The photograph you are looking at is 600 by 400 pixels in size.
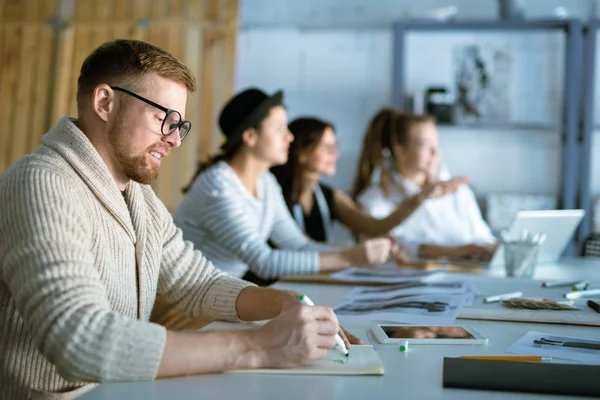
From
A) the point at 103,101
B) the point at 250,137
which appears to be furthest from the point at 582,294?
the point at 250,137

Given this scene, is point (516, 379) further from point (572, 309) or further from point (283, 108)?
point (283, 108)

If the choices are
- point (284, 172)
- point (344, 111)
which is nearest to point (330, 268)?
point (284, 172)

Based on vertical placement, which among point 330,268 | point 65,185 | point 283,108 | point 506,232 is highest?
point 283,108

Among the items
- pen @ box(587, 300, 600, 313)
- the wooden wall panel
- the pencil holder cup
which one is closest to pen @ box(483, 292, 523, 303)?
pen @ box(587, 300, 600, 313)

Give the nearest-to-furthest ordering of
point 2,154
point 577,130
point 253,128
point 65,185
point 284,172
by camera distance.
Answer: point 65,185, point 253,128, point 284,172, point 577,130, point 2,154

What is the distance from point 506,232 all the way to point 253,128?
0.98 metres

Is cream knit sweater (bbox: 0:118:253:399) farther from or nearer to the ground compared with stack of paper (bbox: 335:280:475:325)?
farther from the ground

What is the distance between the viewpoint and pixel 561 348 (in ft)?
3.78

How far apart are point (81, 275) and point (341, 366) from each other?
0.38 m

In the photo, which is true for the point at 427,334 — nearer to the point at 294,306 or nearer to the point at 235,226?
the point at 294,306

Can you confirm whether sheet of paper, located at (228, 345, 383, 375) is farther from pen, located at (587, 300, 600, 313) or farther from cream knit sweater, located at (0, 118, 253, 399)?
pen, located at (587, 300, 600, 313)

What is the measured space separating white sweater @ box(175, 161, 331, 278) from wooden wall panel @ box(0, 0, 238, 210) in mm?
1736

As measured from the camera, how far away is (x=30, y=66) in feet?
15.1

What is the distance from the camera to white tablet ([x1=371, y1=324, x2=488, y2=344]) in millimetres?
1200
